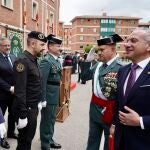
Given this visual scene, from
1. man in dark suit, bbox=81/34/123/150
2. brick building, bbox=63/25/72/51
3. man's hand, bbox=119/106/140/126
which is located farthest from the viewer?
brick building, bbox=63/25/72/51

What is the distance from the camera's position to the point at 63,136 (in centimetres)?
675

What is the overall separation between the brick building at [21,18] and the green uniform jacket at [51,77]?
8.96m

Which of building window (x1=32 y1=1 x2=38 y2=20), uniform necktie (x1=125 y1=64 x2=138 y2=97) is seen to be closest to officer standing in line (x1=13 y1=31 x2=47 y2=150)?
uniform necktie (x1=125 y1=64 x2=138 y2=97)

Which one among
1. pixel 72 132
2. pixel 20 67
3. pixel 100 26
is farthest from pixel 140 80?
pixel 100 26

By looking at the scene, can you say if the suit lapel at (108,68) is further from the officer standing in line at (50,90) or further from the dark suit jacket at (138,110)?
the officer standing in line at (50,90)

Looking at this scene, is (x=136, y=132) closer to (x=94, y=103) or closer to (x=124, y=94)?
(x=124, y=94)

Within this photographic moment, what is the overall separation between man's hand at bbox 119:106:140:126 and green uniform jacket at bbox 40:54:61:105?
7.95 feet

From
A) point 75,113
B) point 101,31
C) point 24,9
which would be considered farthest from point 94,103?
point 101,31

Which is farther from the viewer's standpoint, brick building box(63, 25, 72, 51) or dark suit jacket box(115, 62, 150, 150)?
brick building box(63, 25, 72, 51)

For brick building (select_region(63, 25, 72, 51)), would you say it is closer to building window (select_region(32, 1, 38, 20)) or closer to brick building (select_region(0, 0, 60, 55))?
brick building (select_region(0, 0, 60, 55))

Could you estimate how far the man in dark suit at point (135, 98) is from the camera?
3.09m

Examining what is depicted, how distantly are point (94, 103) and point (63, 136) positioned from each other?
2.37m

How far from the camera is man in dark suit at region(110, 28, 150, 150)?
309 cm

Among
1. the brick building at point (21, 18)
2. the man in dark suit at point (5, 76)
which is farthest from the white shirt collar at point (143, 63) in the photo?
the brick building at point (21, 18)
